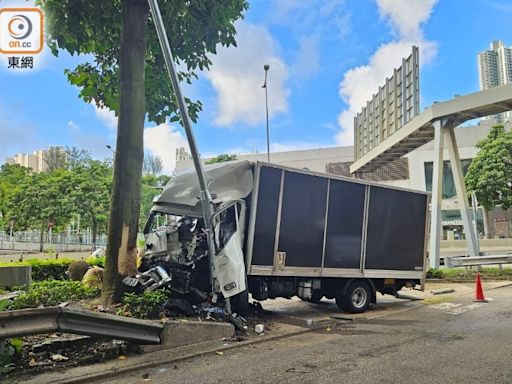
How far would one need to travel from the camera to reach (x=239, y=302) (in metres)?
7.54

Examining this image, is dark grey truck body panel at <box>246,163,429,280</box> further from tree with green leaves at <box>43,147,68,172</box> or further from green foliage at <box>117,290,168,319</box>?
tree with green leaves at <box>43,147,68,172</box>

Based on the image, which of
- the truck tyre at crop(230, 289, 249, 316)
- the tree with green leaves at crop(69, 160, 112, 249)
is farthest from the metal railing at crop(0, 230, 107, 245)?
the truck tyre at crop(230, 289, 249, 316)

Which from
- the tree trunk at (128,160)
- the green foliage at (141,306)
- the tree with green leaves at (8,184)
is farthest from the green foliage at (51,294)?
the tree with green leaves at (8,184)

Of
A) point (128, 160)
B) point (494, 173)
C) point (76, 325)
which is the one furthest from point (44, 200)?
point (76, 325)

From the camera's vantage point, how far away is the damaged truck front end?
7191 millimetres

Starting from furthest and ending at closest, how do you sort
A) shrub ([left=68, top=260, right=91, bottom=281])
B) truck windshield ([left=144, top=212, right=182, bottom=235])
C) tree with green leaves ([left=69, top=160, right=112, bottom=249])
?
tree with green leaves ([left=69, top=160, right=112, bottom=249]), shrub ([left=68, top=260, right=91, bottom=281]), truck windshield ([left=144, top=212, right=182, bottom=235])

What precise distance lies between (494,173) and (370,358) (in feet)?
77.8

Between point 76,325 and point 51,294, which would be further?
point 51,294

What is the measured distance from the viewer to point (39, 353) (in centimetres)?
529

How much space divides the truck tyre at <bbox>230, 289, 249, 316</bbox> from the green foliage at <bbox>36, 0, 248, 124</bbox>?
4091 mm

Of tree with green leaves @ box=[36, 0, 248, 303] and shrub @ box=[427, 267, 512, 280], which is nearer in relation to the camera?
tree with green leaves @ box=[36, 0, 248, 303]

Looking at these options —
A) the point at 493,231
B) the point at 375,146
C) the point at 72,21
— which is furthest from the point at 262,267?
the point at 493,231

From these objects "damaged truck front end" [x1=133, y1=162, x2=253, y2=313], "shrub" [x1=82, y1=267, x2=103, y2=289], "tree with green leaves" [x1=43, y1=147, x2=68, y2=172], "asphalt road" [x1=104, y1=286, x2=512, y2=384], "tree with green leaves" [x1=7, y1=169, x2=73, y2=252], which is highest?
"tree with green leaves" [x1=43, y1=147, x2=68, y2=172]

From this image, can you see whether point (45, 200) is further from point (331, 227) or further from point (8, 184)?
point (331, 227)
